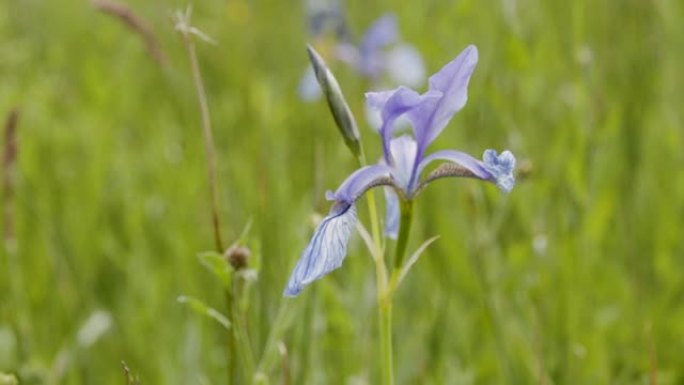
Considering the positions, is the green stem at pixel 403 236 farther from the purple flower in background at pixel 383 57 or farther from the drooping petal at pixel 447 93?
the purple flower in background at pixel 383 57

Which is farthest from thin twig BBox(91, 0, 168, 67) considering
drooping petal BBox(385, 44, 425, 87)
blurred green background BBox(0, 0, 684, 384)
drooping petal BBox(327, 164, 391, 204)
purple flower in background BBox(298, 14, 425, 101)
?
drooping petal BBox(385, 44, 425, 87)

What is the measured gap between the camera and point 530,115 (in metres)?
2.23

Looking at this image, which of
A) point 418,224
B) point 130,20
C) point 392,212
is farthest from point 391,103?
point 418,224

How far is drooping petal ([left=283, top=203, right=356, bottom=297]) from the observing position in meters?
0.79

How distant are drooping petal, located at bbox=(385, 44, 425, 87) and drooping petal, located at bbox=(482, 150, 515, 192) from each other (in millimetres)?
1996

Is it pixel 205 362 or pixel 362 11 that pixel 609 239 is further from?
pixel 362 11

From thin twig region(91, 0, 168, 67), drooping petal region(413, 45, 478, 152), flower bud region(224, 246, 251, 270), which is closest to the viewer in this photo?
drooping petal region(413, 45, 478, 152)

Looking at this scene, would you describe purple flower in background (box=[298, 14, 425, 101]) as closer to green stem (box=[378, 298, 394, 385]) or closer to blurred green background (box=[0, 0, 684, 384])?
blurred green background (box=[0, 0, 684, 384])

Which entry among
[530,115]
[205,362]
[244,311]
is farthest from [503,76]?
[244,311]

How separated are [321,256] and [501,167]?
18cm

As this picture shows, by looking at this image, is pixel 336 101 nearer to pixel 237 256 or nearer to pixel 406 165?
pixel 406 165

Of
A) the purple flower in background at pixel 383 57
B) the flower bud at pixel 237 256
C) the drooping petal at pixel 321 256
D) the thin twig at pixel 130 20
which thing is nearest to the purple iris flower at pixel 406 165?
the drooping petal at pixel 321 256

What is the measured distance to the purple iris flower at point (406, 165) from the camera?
810 millimetres

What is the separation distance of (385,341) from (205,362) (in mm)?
909
